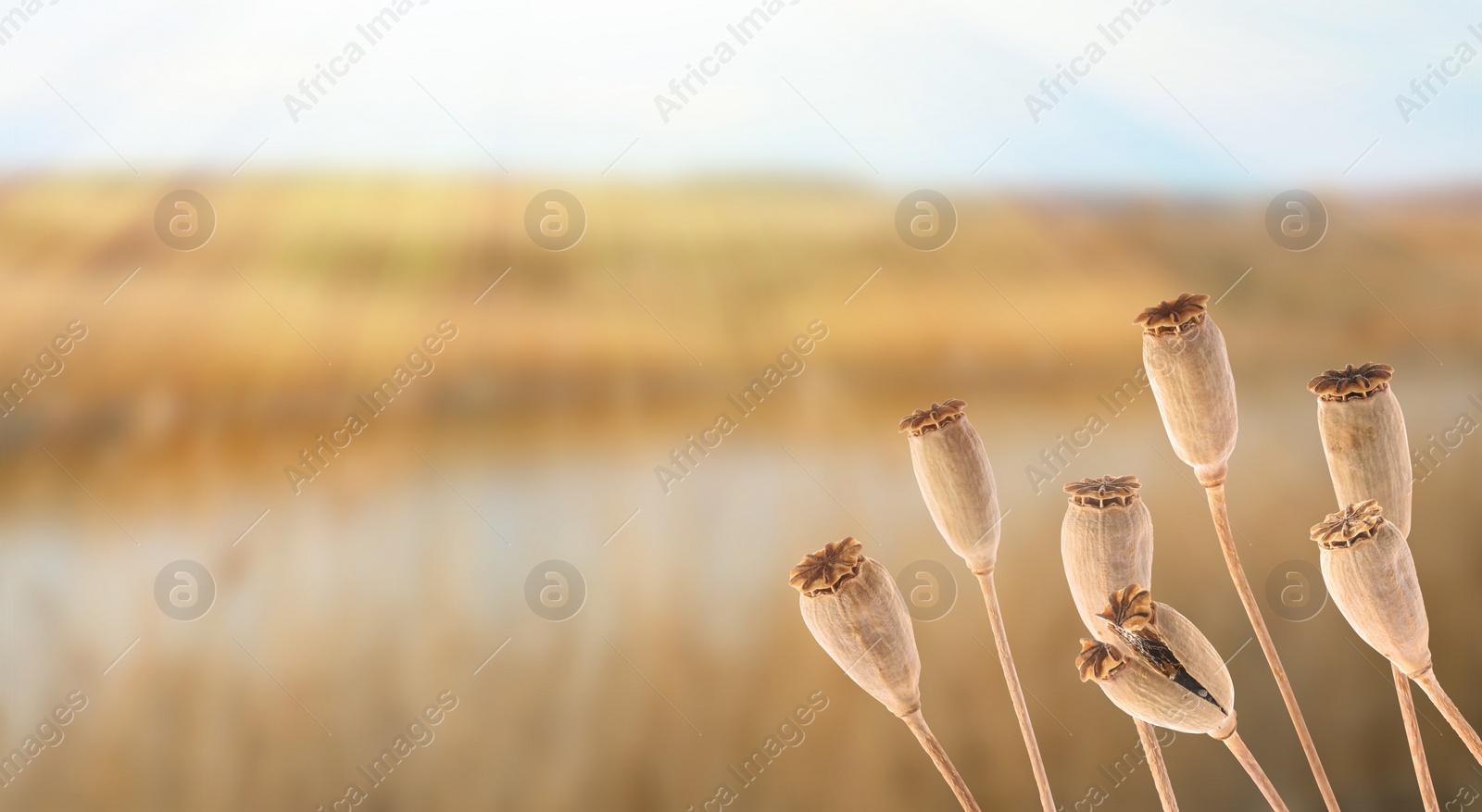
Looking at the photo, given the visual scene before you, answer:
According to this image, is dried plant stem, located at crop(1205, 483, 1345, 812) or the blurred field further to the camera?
the blurred field

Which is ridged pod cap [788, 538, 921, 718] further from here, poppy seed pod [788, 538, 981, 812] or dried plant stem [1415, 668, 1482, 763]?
dried plant stem [1415, 668, 1482, 763]

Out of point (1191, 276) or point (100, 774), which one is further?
point (1191, 276)

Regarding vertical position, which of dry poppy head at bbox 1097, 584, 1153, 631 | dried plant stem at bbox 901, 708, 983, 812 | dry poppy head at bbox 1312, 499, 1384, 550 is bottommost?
dried plant stem at bbox 901, 708, 983, 812

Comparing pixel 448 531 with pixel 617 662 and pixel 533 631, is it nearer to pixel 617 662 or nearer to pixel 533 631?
pixel 533 631

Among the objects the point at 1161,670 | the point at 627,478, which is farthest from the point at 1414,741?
the point at 627,478

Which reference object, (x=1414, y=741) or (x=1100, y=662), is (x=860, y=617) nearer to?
(x=1100, y=662)

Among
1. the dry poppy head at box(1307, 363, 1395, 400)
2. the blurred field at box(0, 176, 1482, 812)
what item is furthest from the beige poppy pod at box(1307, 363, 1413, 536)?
the blurred field at box(0, 176, 1482, 812)

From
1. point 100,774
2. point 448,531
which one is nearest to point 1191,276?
point 448,531
